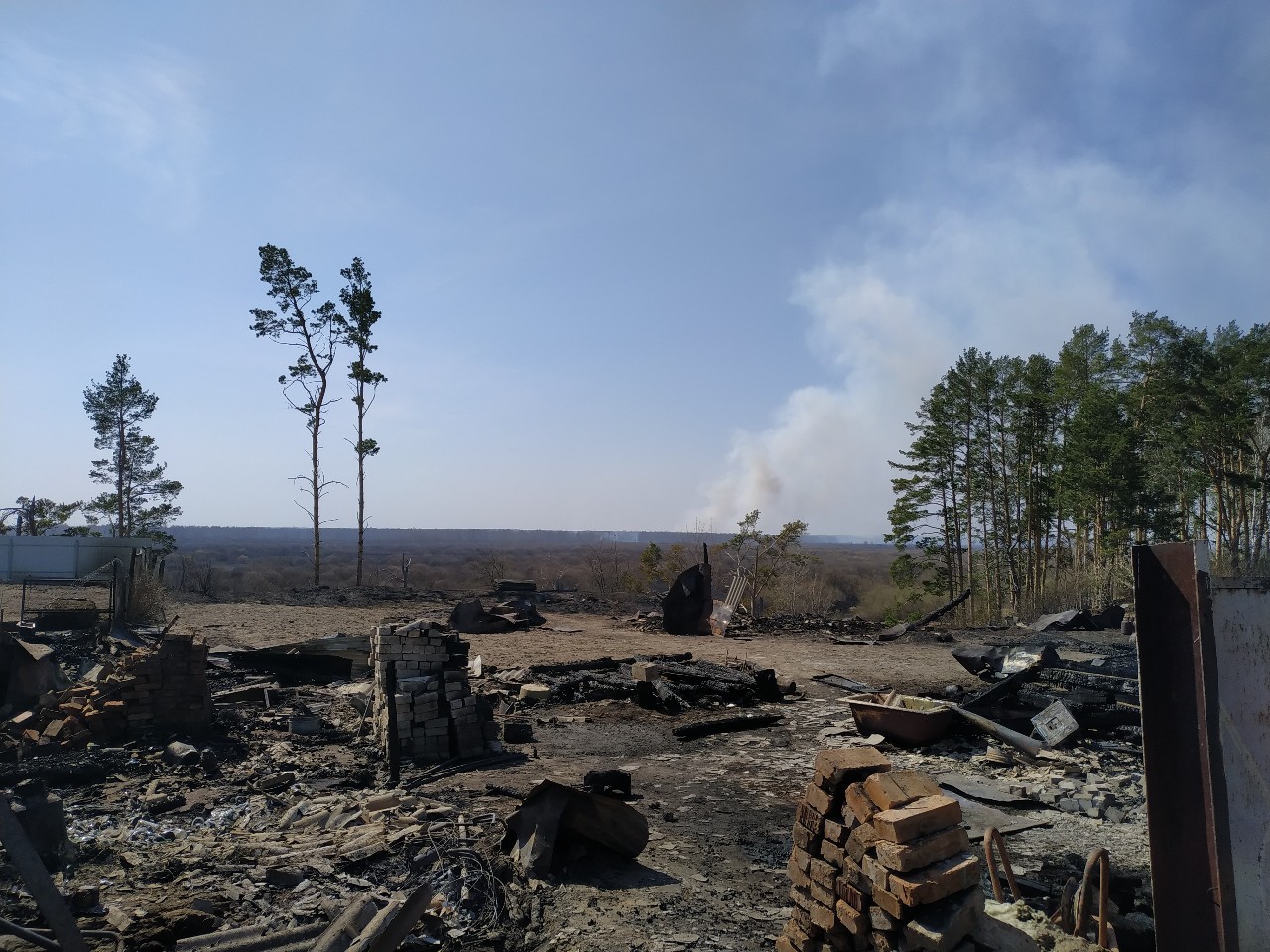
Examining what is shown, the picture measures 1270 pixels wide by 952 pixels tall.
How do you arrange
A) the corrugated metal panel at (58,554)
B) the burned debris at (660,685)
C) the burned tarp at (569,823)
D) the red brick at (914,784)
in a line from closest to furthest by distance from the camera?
1. the red brick at (914,784)
2. the burned tarp at (569,823)
3. the burned debris at (660,685)
4. the corrugated metal panel at (58,554)

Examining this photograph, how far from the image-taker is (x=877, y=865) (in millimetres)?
3791

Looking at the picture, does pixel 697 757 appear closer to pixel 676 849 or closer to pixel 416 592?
pixel 676 849

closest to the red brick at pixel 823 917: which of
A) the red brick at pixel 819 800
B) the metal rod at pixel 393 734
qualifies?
the red brick at pixel 819 800

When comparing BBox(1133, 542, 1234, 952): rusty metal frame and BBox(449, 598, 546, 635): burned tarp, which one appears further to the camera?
BBox(449, 598, 546, 635): burned tarp

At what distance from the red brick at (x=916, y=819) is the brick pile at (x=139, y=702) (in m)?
8.69

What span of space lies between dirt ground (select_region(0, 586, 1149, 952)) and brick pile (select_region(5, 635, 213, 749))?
3.35m

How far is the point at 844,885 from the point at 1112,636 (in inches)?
578

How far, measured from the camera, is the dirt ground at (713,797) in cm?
A: 525

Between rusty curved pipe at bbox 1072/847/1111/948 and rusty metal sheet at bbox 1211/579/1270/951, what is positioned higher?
rusty metal sheet at bbox 1211/579/1270/951

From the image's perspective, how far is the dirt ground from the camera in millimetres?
5250

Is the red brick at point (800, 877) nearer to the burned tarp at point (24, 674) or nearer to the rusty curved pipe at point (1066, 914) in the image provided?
the rusty curved pipe at point (1066, 914)

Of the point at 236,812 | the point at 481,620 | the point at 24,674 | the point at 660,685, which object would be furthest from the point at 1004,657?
the point at 24,674

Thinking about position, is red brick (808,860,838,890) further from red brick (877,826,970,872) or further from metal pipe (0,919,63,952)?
metal pipe (0,919,63,952)

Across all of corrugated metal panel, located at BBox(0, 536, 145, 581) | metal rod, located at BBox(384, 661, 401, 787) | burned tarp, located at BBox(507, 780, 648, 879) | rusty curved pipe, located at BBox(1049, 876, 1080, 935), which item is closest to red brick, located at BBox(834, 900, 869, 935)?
rusty curved pipe, located at BBox(1049, 876, 1080, 935)
